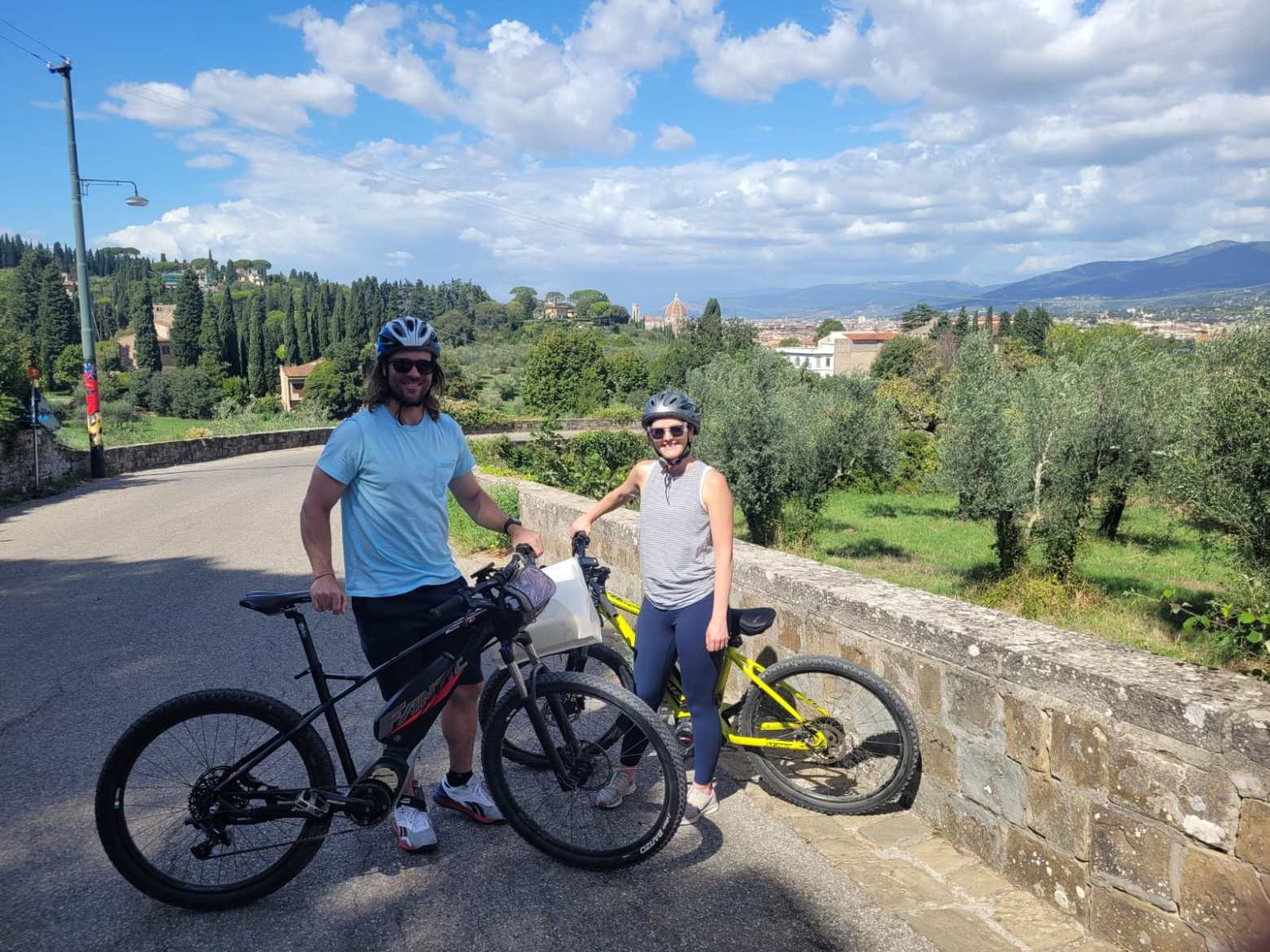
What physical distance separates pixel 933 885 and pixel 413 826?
73.4 inches

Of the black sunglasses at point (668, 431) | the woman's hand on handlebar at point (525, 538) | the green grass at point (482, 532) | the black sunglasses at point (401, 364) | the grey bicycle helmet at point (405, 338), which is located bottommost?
the green grass at point (482, 532)

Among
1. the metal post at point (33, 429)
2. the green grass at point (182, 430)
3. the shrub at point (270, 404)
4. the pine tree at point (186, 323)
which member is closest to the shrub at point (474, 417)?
the green grass at point (182, 430)

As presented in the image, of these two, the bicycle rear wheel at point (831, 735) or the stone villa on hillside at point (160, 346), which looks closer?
the bicycle rear wheel at point (831, 735)

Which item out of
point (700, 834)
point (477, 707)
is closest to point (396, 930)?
point (477, 707)

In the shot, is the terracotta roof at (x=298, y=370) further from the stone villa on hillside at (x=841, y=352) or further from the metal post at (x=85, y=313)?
the metal post at (x=85, y=313)

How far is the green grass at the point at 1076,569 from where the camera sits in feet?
37.3

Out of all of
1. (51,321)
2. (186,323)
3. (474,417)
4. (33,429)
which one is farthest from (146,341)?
(33,429)

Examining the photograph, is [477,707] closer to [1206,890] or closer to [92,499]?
[1206,890]

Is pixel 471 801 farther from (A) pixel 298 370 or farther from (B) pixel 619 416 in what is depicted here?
(A) pixel 298 370

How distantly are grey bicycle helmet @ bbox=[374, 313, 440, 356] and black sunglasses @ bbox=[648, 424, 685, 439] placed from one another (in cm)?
90

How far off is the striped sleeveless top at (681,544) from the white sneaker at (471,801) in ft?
3.34

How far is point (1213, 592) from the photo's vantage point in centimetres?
1455

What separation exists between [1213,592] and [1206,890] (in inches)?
572

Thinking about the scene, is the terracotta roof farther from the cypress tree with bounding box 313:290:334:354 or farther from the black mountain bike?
the black mountain bike
